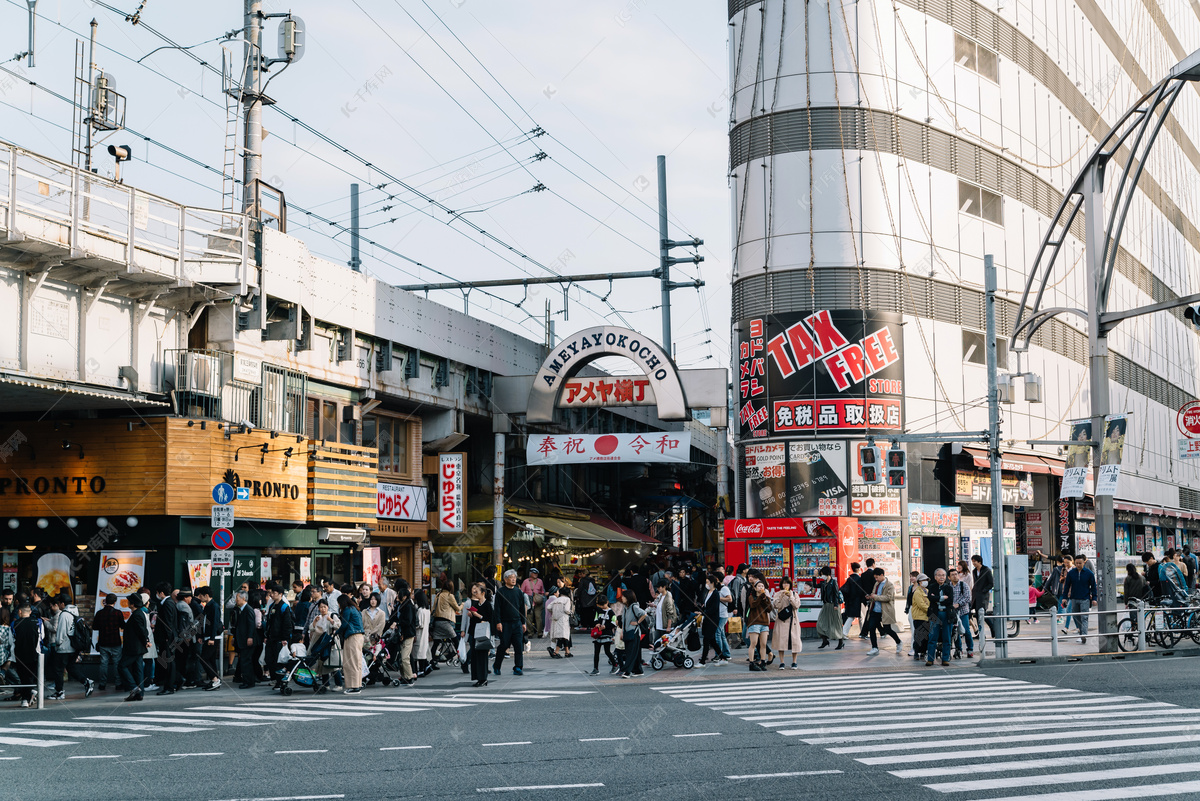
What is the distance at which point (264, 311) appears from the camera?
2542 cm

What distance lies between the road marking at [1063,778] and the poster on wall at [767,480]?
24.8 metres

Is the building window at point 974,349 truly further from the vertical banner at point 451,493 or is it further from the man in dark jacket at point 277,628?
the man in dark jacket at point 277,628

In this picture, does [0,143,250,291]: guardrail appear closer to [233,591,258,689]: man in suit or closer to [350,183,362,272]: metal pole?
[233,591,258,689]: man in suit

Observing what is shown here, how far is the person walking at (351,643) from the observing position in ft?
64.2

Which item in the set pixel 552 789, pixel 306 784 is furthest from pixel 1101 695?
pixel 306 784

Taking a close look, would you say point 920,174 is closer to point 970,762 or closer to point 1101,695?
point 1101,695

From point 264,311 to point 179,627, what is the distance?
24.6 feet

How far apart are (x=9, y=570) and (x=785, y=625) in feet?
52.0

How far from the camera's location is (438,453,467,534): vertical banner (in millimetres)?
32500

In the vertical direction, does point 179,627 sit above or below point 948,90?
below

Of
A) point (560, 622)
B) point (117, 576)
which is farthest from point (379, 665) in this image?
point (117, 576)

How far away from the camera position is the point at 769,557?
33125 millimetres

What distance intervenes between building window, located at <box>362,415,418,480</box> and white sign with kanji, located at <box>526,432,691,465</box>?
11.7ft

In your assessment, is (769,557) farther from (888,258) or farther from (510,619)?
Result: (510,619)
